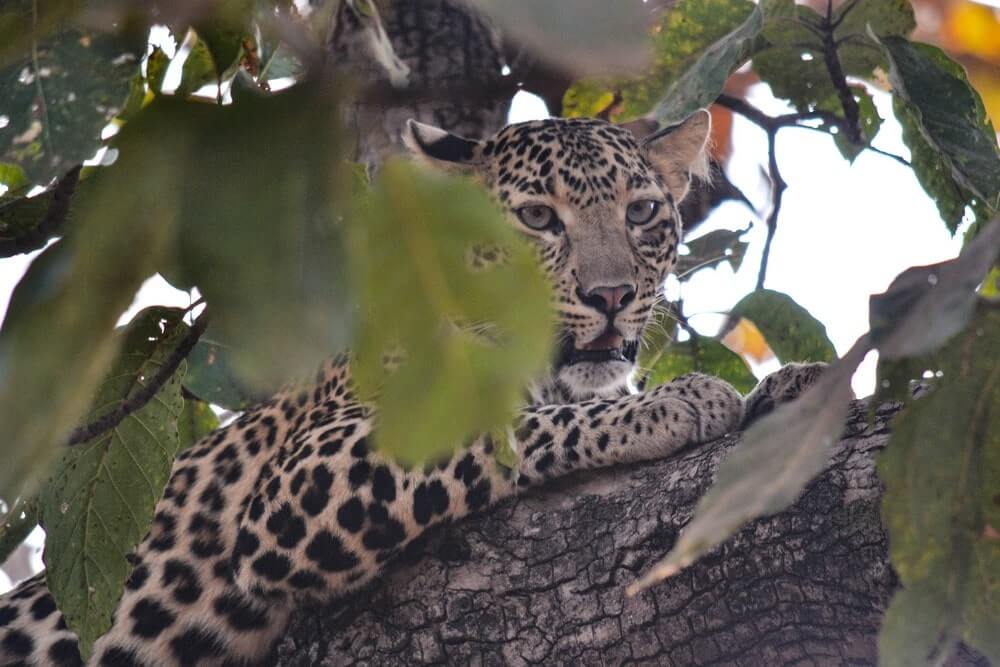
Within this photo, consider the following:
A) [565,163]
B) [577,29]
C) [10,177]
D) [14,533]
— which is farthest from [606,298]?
[577,29]

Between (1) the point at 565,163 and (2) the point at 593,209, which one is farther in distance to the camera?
(1) the point at 565,163

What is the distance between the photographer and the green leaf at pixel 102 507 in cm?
273

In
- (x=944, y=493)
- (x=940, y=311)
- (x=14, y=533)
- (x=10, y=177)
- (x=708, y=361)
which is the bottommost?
(x=14, y=533)

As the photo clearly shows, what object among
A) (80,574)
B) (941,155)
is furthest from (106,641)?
(941,155)

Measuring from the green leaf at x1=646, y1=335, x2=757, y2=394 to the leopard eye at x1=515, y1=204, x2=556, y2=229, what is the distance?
698 millimetres

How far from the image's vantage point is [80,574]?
9.33 ft

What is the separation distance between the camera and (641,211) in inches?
207

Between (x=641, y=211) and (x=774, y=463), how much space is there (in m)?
4.23

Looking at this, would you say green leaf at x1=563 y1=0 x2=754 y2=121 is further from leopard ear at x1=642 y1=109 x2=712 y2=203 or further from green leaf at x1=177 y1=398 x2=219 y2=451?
green leaf at x1=177 y1=398 x2=219 y2=451

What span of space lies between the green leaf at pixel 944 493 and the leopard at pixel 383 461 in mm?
2116

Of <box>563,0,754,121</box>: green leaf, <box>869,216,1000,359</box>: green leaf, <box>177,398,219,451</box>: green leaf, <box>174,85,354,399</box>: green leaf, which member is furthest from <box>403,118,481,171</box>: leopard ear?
<box>174,85,354,399</box>: green leaf

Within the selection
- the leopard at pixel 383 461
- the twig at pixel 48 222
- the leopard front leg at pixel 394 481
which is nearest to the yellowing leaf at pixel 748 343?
the leopard at pixel 383 461

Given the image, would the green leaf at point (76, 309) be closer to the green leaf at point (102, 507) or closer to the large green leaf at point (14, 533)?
the green leaf at point (102, 507)

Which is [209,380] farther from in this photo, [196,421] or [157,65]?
[157,65]
